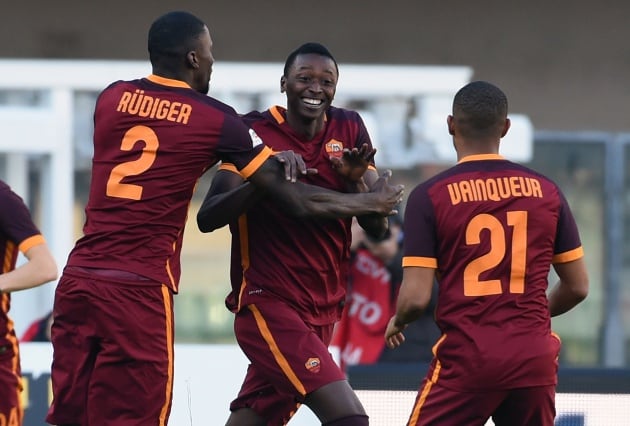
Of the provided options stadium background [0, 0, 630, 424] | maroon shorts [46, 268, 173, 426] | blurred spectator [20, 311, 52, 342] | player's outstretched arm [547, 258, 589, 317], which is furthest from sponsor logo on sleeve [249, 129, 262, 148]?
stadium background [0, 0, 630, 424]

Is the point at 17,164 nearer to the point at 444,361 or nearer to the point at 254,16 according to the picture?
the point at 254,16

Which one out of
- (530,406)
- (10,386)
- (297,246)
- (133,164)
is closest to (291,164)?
(297,246)

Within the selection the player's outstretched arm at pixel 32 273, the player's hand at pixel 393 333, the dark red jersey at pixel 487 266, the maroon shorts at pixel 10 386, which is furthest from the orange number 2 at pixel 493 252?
the maroon shorts at pixel 10 386

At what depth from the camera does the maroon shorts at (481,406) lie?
5.51 m

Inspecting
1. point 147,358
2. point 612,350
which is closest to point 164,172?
point 147,358

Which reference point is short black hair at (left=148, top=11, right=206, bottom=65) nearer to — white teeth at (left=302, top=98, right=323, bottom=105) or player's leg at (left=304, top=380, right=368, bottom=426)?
white teeth at (left=302, top=98, right=323, bottom=105)

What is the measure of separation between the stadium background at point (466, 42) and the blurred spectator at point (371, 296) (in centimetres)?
557

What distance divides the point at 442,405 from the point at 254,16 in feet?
36.4

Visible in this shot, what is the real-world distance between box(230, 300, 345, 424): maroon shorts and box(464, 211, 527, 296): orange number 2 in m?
0.88

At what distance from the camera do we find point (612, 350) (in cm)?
1488

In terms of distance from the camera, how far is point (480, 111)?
18.6 ft

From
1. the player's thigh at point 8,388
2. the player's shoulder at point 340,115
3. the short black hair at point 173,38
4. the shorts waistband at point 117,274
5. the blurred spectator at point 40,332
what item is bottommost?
the blurred spectator at point 40,332

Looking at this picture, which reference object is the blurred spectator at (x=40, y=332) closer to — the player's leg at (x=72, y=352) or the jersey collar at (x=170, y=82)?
the player's leg at (x=72, y=352)

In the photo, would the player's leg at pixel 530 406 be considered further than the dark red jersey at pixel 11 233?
No
